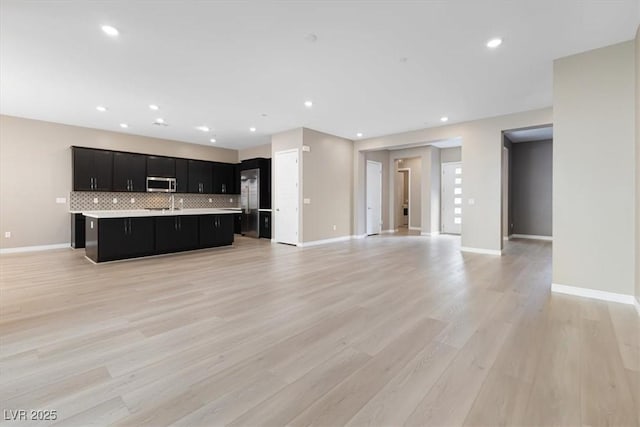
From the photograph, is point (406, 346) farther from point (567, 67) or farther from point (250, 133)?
point (250, 133)

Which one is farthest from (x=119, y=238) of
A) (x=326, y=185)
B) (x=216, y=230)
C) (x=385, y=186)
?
(x=385, y=186)

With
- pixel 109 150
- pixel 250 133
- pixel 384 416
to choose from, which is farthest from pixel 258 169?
pixel 384 416

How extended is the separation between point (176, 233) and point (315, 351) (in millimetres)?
4970

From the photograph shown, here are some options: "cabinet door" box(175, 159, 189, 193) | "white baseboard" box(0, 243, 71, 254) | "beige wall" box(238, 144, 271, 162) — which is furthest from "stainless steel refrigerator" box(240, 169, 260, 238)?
"white baseboard" box(0, 243, 71, 254)

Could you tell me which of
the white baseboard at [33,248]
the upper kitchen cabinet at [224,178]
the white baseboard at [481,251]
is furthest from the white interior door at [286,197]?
the white baseboard at [33,248]

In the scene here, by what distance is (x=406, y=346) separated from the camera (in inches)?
85.2

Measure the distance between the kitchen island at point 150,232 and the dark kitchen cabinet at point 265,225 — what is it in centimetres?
159

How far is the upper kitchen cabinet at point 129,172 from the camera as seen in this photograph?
23.7ft

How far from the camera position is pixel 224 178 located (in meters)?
9.46

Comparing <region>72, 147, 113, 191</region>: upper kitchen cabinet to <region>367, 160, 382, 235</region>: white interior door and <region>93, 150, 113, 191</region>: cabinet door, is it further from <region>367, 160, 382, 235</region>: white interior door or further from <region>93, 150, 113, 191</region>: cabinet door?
<region>367, 160, 382, 235</region>: white interior door

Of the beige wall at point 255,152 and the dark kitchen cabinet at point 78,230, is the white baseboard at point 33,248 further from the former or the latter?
the beige wall at point 255,152

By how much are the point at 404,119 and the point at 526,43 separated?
3112mm

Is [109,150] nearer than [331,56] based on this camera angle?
No

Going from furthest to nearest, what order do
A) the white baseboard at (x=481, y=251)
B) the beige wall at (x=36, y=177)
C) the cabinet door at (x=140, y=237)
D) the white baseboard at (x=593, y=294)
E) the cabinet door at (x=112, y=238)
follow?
the beige wall at (x=36, y=177) < the white baseboard at (x=481, y=251) < the cabinet door at (x=140, y=237) < the cabinet door at (x=112, y=238) < the white baseboard at (x=593, y=294)
